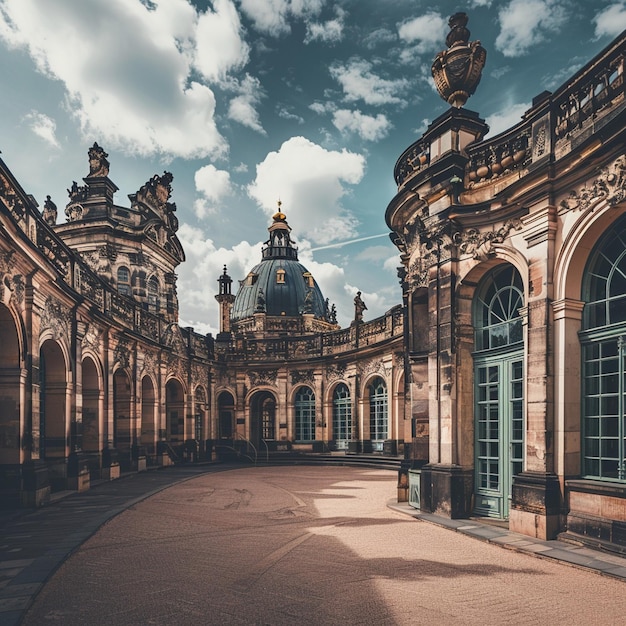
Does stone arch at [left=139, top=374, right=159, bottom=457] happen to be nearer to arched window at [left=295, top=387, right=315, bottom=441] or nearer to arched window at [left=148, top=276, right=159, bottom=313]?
arched window at [left=148, top=276, right=159, bottom=313]

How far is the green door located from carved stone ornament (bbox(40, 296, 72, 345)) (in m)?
10.1

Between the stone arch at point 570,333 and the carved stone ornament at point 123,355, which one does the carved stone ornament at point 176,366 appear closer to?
the carved stone ornament at point 123,355

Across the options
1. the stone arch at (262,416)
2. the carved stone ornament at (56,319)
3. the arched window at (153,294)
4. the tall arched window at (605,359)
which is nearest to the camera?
the tall arched window at (605,359)

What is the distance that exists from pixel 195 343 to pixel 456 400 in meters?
19.0

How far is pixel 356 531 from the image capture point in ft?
31.9

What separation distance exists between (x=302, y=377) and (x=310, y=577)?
72.8 ft

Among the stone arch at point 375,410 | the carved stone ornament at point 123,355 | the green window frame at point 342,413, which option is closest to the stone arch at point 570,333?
the carved stone ornament at point 123,355

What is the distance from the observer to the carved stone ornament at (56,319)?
43.9 ft

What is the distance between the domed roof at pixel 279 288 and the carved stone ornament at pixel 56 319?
105ft

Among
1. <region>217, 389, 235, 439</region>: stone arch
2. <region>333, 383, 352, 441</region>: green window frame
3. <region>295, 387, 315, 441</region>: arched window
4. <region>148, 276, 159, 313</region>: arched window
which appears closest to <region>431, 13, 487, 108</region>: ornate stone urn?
<region>333, 383, 352, 441</region>: green window frame

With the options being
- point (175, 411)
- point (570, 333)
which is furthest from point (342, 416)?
point (570, 333)

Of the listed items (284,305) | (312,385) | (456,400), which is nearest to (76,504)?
(456,400)

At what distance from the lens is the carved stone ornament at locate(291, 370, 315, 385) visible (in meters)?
29.0

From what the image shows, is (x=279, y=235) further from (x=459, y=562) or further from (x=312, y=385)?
(x=459, y=562)
